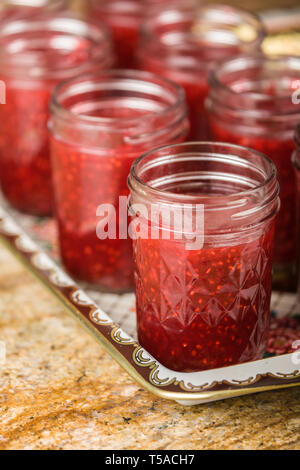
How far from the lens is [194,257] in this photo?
111 centimetres

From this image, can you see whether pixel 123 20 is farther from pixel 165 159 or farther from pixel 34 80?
pixel 165 159

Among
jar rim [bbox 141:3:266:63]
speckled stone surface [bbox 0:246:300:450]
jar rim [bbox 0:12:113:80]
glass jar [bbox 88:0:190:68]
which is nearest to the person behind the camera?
speckled stone surface [bbox 0:246:300:450]

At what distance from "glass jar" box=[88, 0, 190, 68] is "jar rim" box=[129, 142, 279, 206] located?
806 millimetres

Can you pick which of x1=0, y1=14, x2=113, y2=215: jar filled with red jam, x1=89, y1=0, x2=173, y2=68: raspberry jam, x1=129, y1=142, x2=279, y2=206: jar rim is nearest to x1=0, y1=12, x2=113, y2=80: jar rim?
x1=0, y1=14, x2=113, y2=215: jar filled with red jam

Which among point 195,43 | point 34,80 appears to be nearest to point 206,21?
point 195,43

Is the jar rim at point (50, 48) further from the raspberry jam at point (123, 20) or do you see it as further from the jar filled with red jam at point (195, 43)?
the raspberry jam at point (123, 20)

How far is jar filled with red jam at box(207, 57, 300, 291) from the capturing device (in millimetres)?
1383

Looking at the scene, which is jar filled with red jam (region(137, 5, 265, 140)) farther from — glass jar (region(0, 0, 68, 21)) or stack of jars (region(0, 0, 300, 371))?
glass jar (region(0, 0, 68, 21))

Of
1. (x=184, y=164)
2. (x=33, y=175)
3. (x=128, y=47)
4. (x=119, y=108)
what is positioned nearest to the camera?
(x=184, y=164)

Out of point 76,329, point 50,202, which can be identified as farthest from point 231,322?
point 50,202

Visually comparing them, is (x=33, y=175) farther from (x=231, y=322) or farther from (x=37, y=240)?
(x=231, y=322)

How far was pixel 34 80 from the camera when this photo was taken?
1.59 m

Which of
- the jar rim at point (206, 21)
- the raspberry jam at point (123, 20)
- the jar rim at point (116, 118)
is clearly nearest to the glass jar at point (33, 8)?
the raspberry jam at point (123, 20)

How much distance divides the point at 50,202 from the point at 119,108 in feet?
0.91
